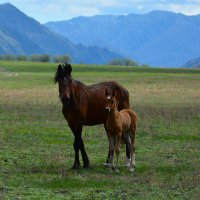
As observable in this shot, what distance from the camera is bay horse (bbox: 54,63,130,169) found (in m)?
13.6

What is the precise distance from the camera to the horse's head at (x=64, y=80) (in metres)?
13.5

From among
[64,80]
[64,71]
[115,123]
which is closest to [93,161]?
[115,123]

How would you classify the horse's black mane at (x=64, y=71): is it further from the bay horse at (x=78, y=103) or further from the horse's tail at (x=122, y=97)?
the horse's tail at (x=122, y=97)

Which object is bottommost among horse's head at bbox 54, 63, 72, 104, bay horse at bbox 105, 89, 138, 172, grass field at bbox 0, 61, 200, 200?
grass field at bbox 0, 61, 200, 200

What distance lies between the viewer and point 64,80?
13562 mm

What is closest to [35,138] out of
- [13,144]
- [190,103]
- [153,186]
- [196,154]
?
[13,144]

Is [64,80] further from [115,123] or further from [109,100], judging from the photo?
[115,123]

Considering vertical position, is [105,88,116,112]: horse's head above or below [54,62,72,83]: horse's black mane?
below

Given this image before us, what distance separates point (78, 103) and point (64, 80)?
936mm

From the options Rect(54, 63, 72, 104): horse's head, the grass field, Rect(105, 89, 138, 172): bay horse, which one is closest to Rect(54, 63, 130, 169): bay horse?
Rect(54, 63, 72, 104): horse's head

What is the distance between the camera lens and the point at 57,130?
860 inches

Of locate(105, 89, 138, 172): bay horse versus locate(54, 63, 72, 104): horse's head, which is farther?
locate(54, 63, 72, 104): horse's head

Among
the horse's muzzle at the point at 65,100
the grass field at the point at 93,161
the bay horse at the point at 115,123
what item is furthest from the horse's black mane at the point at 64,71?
the grass field at the point at 93,161

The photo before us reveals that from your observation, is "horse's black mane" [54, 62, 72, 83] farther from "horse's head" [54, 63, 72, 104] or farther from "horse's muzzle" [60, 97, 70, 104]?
"horse's muzzle" [60, 97, 70, 104]
